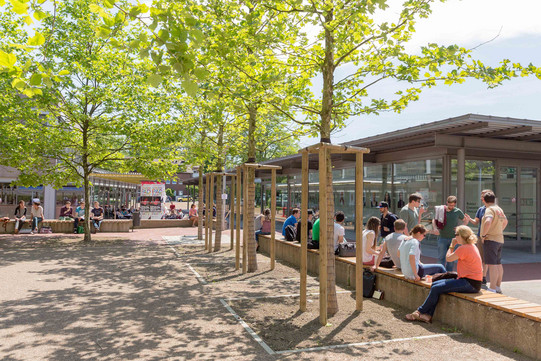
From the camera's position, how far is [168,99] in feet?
45.3

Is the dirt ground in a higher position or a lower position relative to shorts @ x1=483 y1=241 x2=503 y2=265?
lower

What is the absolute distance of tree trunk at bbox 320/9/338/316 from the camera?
630 cm

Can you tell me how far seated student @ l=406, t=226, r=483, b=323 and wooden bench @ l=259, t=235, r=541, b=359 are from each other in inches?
4.1

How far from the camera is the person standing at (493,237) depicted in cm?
718

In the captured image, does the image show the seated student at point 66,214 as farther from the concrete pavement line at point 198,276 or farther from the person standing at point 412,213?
the person standing at point 412,213

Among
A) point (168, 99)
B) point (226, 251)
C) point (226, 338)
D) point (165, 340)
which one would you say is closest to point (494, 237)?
point (226, 338)

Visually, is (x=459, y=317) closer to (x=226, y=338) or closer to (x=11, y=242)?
(x=226, y=338)

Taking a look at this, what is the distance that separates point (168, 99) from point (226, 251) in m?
5.07

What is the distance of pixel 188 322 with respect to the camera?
5797 millimetres

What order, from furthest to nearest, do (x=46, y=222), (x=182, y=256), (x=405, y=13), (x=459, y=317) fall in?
(x=46, y=222) → (x=182, y=256) → (x=405, y=13) → (x=459, y=317)

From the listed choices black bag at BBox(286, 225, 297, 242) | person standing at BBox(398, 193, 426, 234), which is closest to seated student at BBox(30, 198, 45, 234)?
black bag at BBox(286, 225, 297, 242)

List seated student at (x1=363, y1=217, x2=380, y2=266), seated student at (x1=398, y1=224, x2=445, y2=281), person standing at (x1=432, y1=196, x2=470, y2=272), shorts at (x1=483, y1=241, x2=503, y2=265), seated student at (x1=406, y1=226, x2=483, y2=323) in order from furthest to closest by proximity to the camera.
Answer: person standing at (x1=432, y1=196, x2=470, y2=272)
seated student at (x1=363, y1=217, x2=380, y2=266)
shorts at (x1=483, y1=241, x2=503, y2=265)
seated student at (x1=398, y1=224, x2=445, y2=281)
seated student at (x1=406, y1=226, x2=483, y2=323)

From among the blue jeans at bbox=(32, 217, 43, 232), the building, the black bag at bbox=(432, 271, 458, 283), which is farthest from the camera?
the blue jeans at bbox=(32, 217, 43, 232)

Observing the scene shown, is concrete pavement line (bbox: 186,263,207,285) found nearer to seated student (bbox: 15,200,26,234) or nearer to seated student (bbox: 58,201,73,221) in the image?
seated student (bbox: 15,200,26,234)
